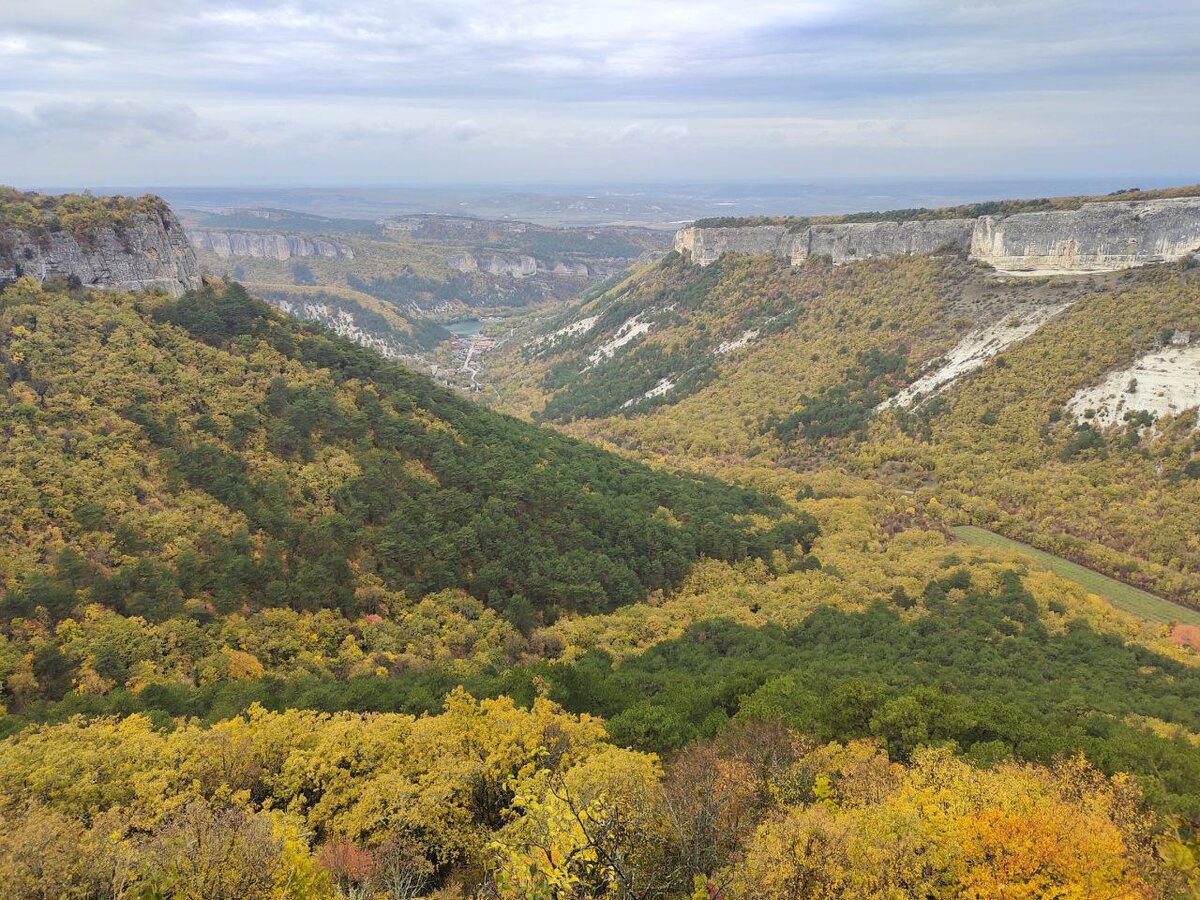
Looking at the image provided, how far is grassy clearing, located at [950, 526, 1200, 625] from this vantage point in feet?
141

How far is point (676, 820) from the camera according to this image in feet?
51.3

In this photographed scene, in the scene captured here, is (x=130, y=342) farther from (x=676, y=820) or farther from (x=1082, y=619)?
(x=1082, y=619)

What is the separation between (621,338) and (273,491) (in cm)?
9908

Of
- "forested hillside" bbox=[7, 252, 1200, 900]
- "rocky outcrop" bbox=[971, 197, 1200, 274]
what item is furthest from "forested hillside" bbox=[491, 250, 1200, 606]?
"rocky outcrop" bbox=[971, 197, 1200, 274]

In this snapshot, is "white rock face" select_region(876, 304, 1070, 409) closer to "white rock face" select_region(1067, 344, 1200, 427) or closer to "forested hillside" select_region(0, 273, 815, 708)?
"white rock face" select_region(1067, 344, 1200, 427)

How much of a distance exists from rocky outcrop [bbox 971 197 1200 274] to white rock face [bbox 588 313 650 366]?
57630mm

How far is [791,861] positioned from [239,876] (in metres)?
11.2

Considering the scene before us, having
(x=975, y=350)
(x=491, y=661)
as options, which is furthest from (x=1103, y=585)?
(x=491, y=661)

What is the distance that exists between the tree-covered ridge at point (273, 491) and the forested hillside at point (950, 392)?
783 inches

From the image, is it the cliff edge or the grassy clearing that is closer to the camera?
the grassy clearing

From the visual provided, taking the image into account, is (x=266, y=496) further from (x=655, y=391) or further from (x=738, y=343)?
(x=738, y=343)

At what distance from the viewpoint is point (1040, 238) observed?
82.8m

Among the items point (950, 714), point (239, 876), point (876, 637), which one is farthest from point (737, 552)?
point (239, 876)

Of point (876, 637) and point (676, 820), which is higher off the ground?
point (676, 820)
